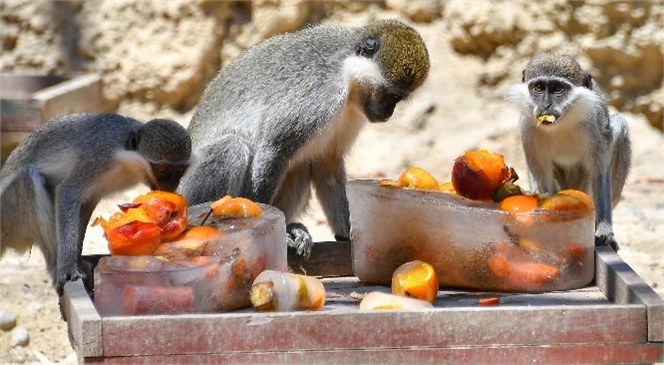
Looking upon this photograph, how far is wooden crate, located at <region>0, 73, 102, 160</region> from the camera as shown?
898 centimetres

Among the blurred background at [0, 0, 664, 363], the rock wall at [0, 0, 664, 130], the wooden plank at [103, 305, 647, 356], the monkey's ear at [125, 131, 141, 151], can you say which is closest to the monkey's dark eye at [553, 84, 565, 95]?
the monkey's ear at [125, 131, 141, 151]

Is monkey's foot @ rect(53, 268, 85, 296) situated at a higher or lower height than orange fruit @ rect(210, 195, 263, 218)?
lower

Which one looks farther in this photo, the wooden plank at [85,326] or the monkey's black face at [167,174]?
the monkey's black face at [167,174]

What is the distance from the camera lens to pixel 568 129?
23.4 ft

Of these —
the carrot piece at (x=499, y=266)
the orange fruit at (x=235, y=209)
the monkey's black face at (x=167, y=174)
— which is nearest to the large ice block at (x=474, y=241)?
the carrot piece at (x=499, y=266)

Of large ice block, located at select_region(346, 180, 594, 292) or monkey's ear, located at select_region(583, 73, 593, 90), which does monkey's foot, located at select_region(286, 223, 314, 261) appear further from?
monkey's ear, located at select_region(583, 73, 593, 90)

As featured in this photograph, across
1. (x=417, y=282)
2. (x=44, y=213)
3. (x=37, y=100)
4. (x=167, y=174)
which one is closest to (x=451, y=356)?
(x=417, y=282)

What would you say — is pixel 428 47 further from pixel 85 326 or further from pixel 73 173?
pixel 85 326

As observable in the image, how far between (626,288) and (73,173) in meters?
2.72

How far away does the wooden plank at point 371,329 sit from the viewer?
4316 mm

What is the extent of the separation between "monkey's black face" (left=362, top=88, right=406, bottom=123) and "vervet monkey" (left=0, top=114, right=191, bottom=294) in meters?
1.02

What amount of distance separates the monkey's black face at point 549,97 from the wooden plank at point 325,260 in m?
1.47

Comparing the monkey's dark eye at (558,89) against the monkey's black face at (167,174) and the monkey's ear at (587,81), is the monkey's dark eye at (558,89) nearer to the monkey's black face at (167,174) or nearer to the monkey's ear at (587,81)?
the monkey's ear at (587,81)

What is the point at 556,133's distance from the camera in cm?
719
